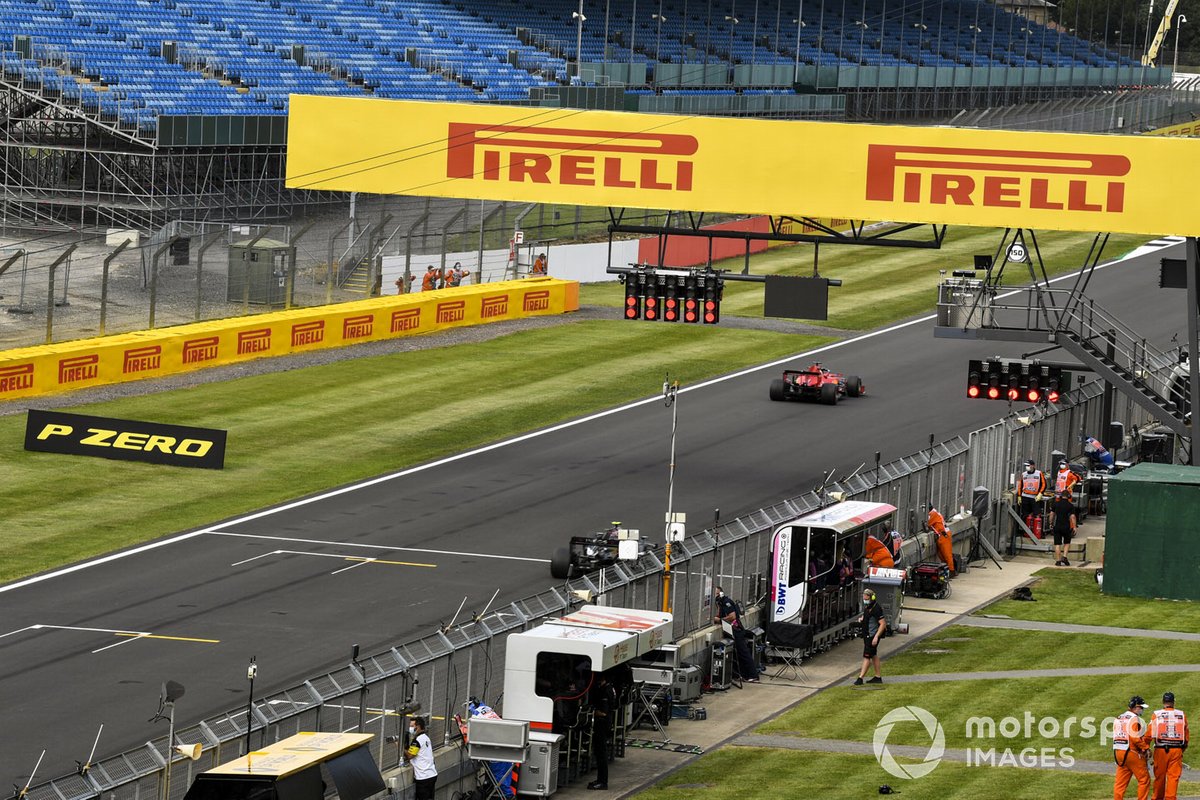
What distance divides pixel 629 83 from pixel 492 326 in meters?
34.7

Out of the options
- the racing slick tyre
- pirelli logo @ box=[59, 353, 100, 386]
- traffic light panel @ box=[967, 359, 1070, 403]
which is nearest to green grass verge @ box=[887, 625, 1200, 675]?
the racing slick tyre

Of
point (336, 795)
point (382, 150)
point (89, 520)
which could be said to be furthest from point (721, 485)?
point (336, 795)

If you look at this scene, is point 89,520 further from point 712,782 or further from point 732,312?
point 732,312

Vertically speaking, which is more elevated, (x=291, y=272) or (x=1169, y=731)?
(x=291, y=272)

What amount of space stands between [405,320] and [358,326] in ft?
6.30

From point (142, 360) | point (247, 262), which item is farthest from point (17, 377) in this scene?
point (247, 262)

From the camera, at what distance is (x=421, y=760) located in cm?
1983

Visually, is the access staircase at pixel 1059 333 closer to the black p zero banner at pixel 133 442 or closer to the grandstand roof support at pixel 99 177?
the black p zero banner at pixel 133 442

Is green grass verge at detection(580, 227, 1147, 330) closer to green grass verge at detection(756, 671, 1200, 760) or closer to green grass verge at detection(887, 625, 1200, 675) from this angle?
green grass verge at detection(887, 625, 1200, 675)

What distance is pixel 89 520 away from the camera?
3394 centimetres

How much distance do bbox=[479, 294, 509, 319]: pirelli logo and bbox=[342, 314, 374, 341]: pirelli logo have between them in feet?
16.2

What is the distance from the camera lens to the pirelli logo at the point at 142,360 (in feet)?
150
